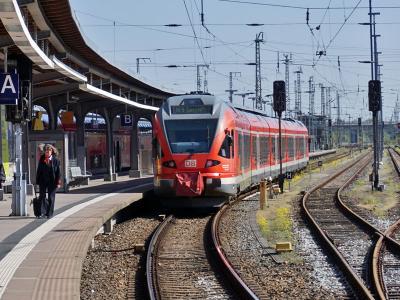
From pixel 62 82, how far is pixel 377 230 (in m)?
11.9

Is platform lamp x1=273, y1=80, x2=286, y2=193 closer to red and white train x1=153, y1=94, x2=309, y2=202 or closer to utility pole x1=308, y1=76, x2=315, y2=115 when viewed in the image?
red and white train x1=153, y1=94, x2=309, y2=202

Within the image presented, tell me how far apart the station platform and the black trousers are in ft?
0.73

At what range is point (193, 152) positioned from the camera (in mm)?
18359

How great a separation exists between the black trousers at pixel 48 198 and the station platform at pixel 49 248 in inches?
8.8

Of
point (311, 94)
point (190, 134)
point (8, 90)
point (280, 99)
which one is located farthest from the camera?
point (311, 94)

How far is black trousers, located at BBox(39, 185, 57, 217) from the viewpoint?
14.7m

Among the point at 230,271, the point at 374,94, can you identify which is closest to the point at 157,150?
the point at 230,271

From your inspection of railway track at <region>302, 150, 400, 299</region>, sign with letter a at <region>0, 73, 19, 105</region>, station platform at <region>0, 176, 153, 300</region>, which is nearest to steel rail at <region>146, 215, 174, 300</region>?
station platform at <region>0, 176, 153, 300</region>

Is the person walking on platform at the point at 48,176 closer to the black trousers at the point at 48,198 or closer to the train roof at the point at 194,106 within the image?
the black trousers at the point at 48,198

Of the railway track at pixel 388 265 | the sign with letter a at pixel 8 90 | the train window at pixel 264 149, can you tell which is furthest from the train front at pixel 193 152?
the train window at pixel 264 149

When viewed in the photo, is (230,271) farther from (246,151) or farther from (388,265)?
(246,151)

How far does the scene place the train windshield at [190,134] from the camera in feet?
60.5

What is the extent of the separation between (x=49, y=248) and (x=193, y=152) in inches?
310

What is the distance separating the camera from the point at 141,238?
14.7 m
